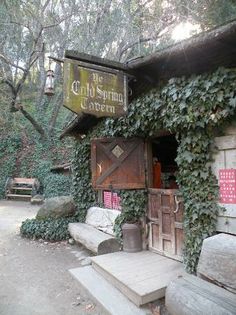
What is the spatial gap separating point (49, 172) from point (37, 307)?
1121 cm

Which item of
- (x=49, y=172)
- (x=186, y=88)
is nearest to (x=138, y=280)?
(x=186, y=88)

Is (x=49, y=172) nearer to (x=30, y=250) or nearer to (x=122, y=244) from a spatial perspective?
(x=30, y=250)

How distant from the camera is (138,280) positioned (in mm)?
4105

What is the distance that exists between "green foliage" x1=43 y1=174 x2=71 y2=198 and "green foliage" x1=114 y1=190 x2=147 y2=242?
295 inches

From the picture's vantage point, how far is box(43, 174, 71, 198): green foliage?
43.2 ft

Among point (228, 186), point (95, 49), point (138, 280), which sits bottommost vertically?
point (138, 280)

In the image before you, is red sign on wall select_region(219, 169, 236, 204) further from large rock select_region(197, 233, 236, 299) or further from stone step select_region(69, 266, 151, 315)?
stone step select_region(69, 266, 151, 315)

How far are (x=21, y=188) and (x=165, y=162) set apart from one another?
951 centimetres

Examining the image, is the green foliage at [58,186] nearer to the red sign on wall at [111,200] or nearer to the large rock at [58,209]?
the large rock at [58,209]

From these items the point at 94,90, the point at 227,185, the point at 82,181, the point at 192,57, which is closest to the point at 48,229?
Result: the point at 82,181

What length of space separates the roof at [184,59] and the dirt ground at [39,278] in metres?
3.61

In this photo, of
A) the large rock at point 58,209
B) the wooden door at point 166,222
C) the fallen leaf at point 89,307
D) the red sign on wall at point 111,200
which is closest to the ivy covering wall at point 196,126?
the wooden door at point 166,222

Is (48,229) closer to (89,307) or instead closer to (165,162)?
(165,162)

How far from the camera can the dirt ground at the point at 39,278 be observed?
4.09 metres
